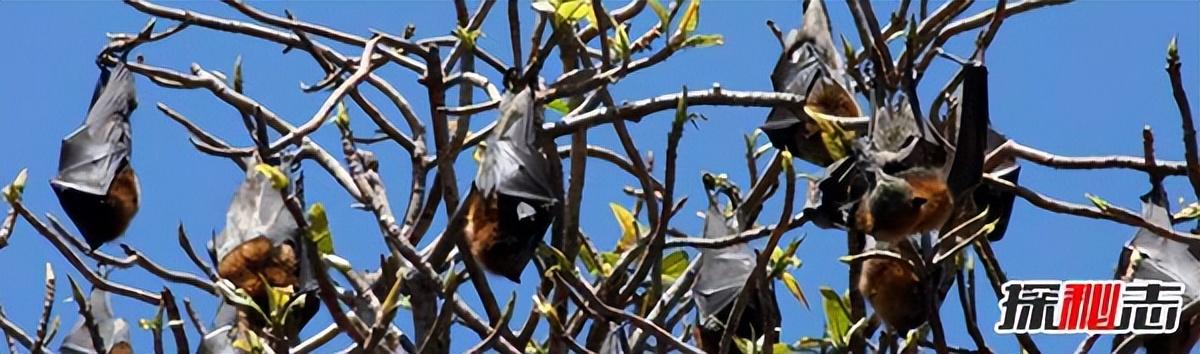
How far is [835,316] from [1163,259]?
1.57m

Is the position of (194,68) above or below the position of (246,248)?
above

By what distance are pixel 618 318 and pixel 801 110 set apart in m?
0.71

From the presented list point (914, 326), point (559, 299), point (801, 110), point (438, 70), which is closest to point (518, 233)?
point (559, 299)

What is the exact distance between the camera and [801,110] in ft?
12.1

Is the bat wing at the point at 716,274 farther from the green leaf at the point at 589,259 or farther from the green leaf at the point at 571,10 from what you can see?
the green leaf at the point at 571,10

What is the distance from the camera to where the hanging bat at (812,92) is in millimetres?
3756

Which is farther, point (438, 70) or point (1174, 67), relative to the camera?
point (438, 70)

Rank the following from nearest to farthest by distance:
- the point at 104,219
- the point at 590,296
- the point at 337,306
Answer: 1. the point at 337,306
2. the point at 590,296
3. the point at 104,219

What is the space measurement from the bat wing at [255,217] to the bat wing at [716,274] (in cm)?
115

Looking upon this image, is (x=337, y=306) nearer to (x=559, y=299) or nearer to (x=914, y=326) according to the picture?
(x=559, y=299)

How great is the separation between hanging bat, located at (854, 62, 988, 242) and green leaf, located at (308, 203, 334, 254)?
46.2 inches

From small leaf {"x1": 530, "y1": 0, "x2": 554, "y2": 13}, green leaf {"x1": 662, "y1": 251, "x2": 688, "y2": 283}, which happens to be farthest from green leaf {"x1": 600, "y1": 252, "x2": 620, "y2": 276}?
small leaf {"x1": 530, "y1": 0, "x2": 554, "y2": 13}

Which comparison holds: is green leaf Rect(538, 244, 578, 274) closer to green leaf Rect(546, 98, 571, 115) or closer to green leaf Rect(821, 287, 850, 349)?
green leaf Rect(546, 98, 571, 115)

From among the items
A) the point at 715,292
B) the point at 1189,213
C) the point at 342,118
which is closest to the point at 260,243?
the point at 342,118
